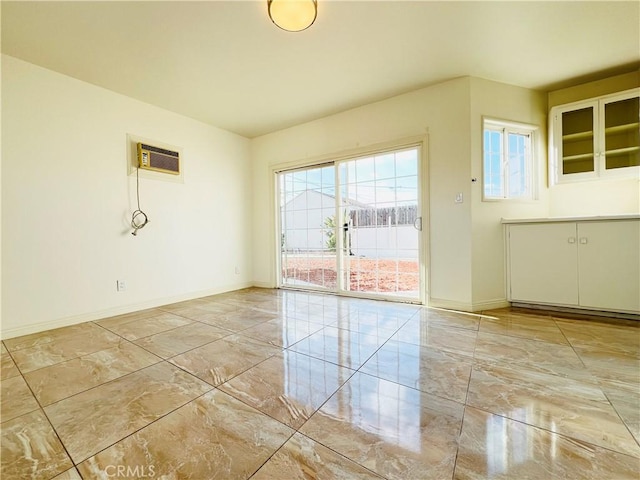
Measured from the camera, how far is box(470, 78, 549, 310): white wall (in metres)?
2.92

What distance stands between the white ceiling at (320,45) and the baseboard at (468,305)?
256 centimetres

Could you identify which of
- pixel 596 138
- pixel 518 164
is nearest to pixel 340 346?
pixel 518 164

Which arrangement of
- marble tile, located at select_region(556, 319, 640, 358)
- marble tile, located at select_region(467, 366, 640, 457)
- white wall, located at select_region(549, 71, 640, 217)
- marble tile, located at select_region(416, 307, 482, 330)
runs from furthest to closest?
white wall, located at select_region(549, 71, 640, 217) → marble tile, located at select_region(416, 307, 482, 330) → marble tile, located at select_region(556, 319, 640, 358) → marble tile, located at select_region(467, 366, 640, 457)

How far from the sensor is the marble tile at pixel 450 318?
2484mm

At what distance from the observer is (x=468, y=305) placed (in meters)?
2.91

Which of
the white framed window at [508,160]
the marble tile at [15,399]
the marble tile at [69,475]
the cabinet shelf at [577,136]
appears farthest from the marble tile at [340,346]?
the cabinet shelf at [577,136]

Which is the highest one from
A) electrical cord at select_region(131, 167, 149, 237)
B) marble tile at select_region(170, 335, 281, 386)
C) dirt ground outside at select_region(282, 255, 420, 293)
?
electrical cord at select_region(131, 167, 149, 237)

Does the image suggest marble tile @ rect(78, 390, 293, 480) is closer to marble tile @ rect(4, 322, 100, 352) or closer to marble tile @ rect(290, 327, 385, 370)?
marble tile @ rect(290, 327, 385, 370)

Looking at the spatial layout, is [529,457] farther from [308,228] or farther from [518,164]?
[308,228]

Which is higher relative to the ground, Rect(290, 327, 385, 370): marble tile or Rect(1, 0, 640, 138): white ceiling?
Rect(1, 0, 640, 138): white ceiling

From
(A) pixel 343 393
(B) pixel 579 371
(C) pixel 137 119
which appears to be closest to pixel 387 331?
(A) pixel 343 393

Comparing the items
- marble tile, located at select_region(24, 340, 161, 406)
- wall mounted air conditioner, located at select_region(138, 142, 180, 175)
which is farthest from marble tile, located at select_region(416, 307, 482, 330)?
wall mounted air conditioner, located at select_region(138, 142, 180, 175)

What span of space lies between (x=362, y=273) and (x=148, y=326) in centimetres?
262

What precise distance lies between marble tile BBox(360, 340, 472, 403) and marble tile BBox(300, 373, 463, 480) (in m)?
0.09
